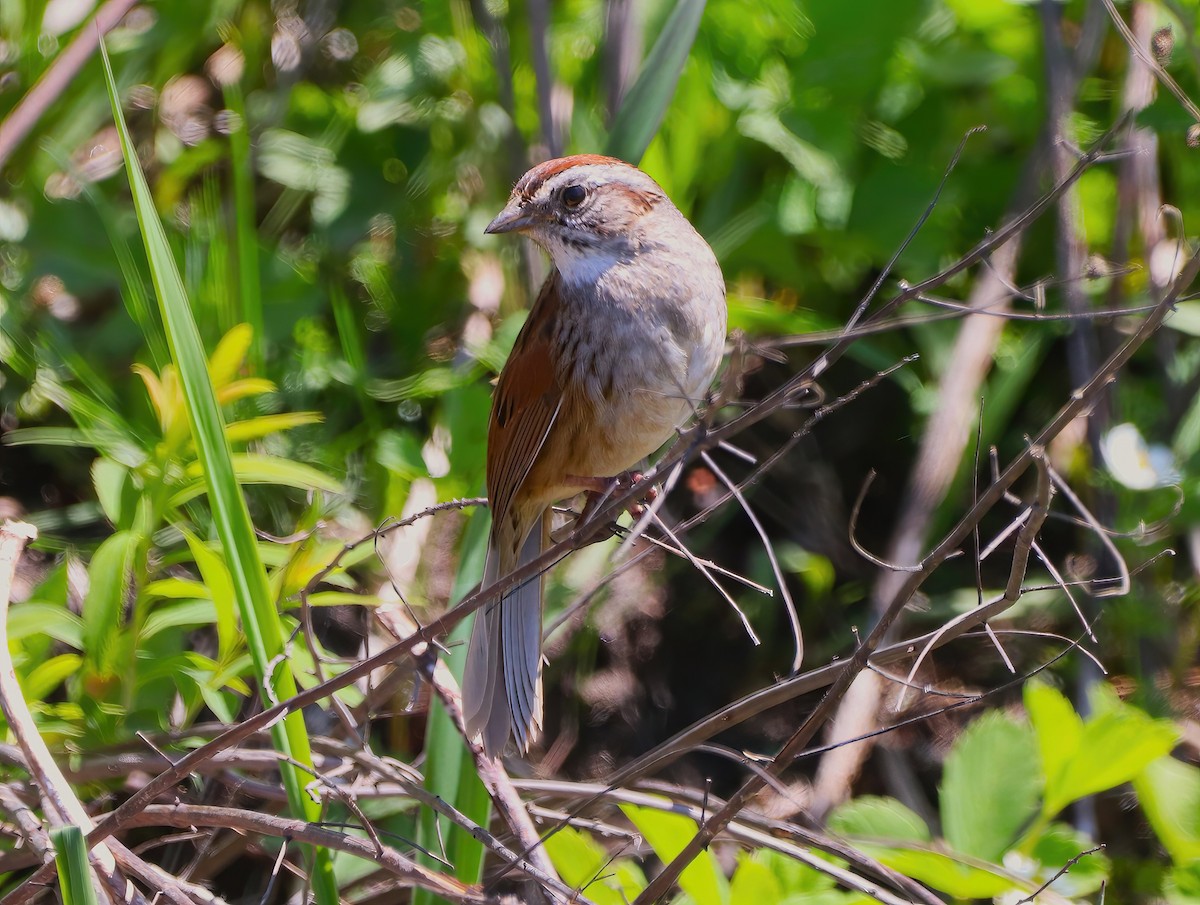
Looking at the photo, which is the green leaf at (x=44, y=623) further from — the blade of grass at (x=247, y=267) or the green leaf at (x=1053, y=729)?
the green leaf at (x=1053, y=729)

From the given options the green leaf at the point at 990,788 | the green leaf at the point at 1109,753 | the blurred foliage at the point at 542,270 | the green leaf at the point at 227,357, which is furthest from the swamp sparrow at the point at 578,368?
the green leaf at the point at 1109,753

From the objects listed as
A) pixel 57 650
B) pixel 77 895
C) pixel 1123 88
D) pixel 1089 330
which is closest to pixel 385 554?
pixel 57 650

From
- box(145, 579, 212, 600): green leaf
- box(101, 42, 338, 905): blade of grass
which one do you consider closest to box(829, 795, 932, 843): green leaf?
box(101, 42, 338, 905): blade of grass

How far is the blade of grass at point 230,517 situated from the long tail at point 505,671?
33 centimetres

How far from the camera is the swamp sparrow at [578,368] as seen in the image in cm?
220

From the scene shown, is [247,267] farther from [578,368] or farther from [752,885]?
[752,885]

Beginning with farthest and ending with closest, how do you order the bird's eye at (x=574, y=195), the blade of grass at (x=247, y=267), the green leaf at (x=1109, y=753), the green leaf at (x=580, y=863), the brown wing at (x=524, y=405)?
the blade of grass at (x=247, y=267)
the bird's eye at (x=574, y=195)
the brown wing at (x=524, y=405)
the green leaf at (x=1109, y=753)
the green leaf at (x=580, y=863)

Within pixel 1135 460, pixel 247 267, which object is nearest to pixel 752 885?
pixel 1135 460

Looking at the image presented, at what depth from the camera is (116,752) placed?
86.4 inches

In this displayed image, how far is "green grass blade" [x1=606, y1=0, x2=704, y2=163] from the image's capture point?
92.4 inches

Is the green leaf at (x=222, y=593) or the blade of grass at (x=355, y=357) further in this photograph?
the blade of grass at (x=355, y=357)

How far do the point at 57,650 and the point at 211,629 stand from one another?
33 cm

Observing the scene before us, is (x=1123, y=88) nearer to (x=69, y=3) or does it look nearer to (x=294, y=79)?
(x=294, y=79)

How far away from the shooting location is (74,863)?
1421 mm
